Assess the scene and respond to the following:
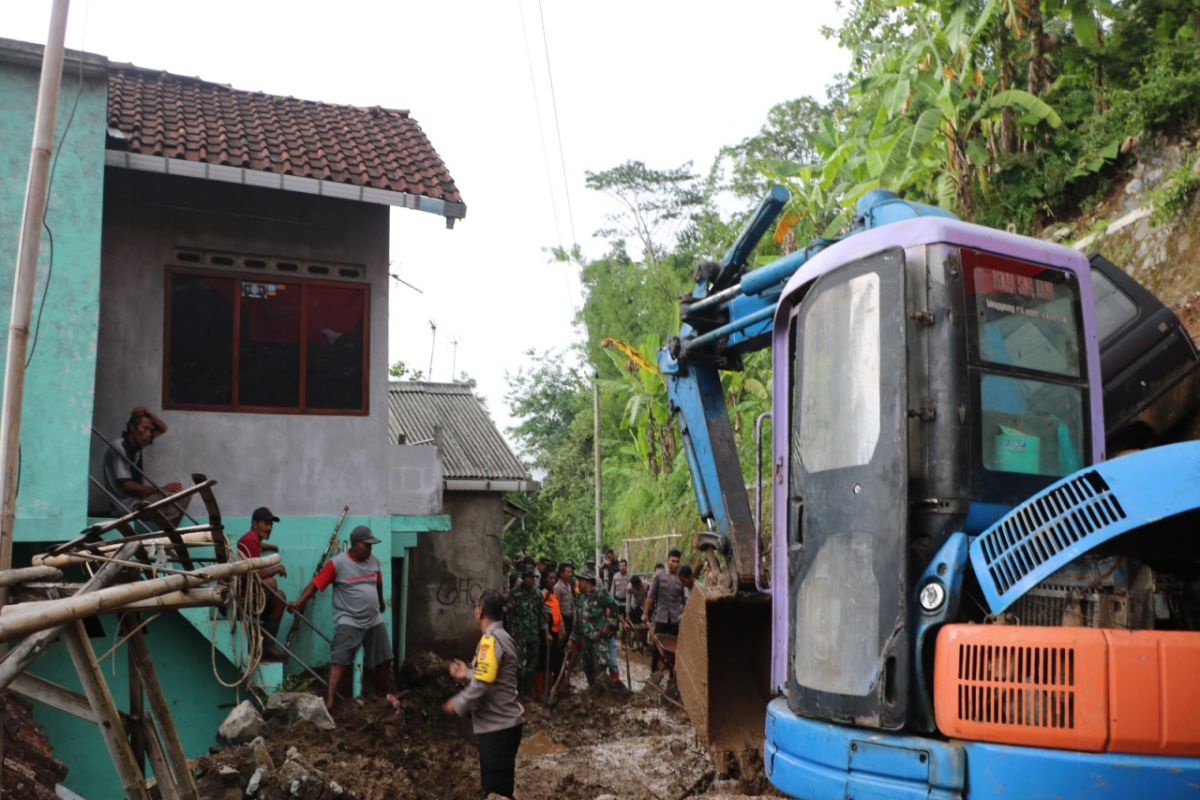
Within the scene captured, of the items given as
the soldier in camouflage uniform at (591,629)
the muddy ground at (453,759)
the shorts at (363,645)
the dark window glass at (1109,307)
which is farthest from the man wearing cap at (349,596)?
the dark window glass at (1109,307)

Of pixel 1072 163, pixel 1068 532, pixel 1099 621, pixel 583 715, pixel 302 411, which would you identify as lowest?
pixel 583 715

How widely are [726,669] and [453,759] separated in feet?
13.5

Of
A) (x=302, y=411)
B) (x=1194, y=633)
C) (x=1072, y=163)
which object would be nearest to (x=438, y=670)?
(x=302, y=411)

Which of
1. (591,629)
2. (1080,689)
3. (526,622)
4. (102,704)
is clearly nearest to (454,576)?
(526,622)

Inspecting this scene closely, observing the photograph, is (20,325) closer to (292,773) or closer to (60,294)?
(292,773)

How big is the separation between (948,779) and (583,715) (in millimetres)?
10031

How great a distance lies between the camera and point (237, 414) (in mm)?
10812

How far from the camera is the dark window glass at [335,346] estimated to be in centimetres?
1118

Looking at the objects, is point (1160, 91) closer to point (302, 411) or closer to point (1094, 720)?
point (302, 411)

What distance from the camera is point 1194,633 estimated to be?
12.1 feet

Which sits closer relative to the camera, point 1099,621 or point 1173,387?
point 1099,621

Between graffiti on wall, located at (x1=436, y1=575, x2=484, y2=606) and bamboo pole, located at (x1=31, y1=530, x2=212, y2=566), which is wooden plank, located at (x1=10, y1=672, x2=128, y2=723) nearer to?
bamboo pole, located at (x1=31, y1=530, x2=212, y2=566)

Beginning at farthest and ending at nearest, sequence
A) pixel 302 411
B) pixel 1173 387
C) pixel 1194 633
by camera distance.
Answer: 1. pixel 302 411
2. pixel 1173 387
3. pixel 1194 633

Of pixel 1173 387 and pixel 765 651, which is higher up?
pixel 1173 387
